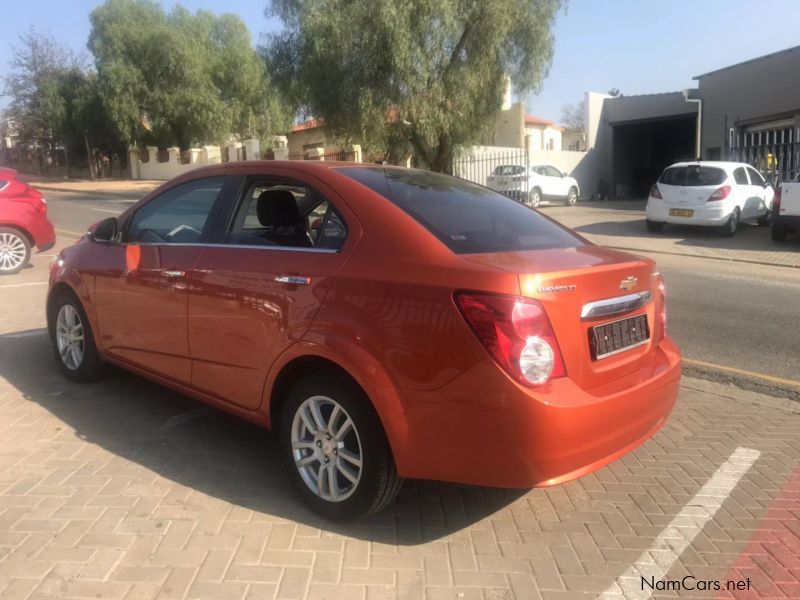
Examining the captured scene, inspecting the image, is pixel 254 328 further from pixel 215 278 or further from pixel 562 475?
pixel 562 475

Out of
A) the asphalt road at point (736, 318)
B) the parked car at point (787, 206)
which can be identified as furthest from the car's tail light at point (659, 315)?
the parked car at point (787, 206)

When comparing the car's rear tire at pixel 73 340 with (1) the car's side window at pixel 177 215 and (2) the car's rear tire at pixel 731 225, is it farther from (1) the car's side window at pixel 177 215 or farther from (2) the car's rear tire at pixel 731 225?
(2) the car's rear tire at pixel 731 225

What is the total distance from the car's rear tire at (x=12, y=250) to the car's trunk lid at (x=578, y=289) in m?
9.58

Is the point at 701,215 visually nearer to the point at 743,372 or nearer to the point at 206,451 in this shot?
the point at 743,372

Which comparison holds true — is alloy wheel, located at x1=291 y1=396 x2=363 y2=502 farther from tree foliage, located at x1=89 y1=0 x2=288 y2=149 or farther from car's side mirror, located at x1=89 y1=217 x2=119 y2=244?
tree foliage, located at x1=89 y1=0 x2=288 y2=149

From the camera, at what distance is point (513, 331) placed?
262cm

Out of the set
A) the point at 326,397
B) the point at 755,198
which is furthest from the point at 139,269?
the point at 755,198

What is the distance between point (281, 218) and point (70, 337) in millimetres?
2364

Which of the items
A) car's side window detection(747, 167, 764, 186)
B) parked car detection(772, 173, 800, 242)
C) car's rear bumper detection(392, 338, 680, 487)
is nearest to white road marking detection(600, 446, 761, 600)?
car's rear bumper detection(392, 338, 680, 487)

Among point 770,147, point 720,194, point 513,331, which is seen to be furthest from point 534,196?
point 513,331

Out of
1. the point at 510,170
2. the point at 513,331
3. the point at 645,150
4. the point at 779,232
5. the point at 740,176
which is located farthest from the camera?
the point at 645,150

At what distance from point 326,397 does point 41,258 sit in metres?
10.8

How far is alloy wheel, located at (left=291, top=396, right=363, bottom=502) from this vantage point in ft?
10.1

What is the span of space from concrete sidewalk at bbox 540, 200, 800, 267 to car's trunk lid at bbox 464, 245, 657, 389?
9.97 metres
